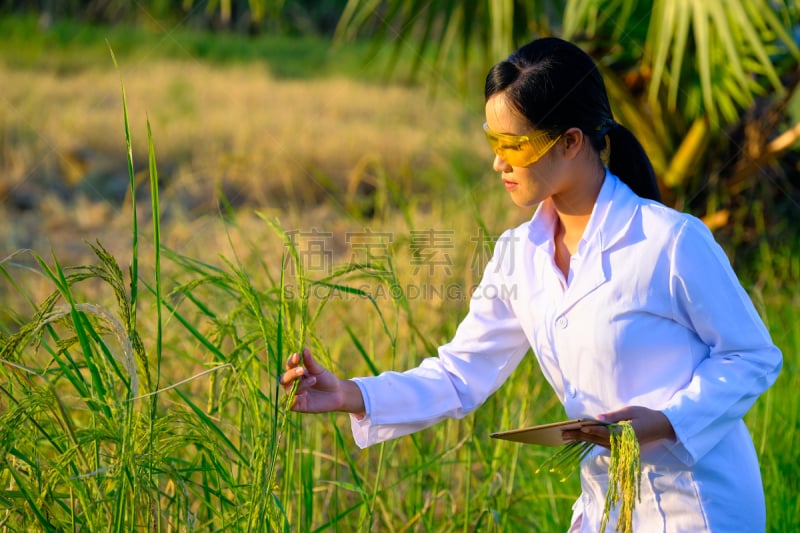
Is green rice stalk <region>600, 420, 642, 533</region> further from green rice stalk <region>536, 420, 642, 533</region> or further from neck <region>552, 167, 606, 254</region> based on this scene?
neck <region>552, 167, 606, 254</region>

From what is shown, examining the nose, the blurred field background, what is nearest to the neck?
the nose

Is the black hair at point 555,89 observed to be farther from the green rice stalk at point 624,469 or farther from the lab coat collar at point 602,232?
the green rice stalk at point 624,469

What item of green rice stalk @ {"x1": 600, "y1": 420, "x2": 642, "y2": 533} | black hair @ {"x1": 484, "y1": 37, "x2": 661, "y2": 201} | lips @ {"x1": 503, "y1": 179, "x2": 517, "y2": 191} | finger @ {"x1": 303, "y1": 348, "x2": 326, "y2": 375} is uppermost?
black hair @ {"x1": 484, "y1": 37, "x2": 661, "y2": 201}

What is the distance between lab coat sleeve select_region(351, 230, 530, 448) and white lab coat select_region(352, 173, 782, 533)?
0.10 feet

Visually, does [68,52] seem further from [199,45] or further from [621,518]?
[621,518]

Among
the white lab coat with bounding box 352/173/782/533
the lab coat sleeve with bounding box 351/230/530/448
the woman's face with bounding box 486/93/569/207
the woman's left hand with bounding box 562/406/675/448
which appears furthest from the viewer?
the lab coat sleeve with bounding box 351/230/530/448

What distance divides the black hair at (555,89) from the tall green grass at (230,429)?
0.36 metres

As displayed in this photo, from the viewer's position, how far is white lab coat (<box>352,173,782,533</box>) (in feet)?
4.29

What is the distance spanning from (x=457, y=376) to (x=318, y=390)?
232 mm

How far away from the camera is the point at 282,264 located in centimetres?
139

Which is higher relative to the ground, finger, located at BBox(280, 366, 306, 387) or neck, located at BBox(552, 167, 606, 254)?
neck, located at BBox(552, 167, 606, 254)

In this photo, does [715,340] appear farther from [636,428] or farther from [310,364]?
[310,364]

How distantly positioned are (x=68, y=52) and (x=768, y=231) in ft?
29.7

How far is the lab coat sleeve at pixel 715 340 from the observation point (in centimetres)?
129
